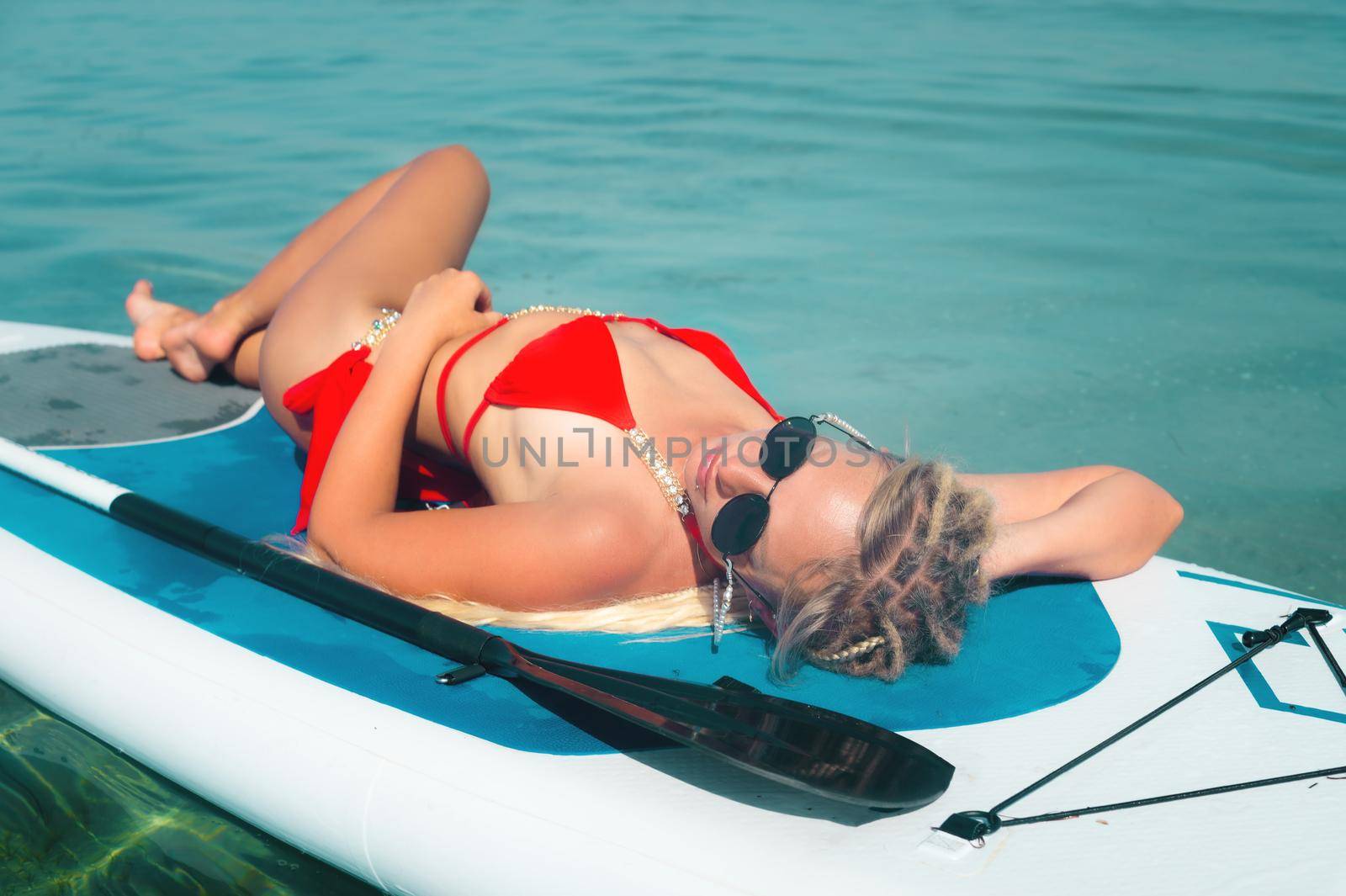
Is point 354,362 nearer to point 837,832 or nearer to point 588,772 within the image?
point 588,772

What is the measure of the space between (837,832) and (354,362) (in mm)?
1610

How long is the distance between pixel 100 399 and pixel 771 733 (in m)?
2.46

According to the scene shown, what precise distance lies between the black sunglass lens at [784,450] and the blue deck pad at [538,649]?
0.38 meters

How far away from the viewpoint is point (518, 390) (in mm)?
2318

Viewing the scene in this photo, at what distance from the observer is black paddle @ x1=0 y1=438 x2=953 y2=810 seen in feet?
5.39

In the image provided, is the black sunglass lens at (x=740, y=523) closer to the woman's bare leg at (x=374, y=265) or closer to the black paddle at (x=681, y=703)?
the black paddle at (x=681, y=703)

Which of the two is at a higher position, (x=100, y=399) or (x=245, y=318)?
(x=245, y=318)

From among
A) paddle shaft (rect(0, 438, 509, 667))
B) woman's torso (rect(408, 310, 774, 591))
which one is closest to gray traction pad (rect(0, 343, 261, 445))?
paddle shaft (rect(0, 438, 509, 667))

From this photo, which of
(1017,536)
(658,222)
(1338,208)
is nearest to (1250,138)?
(1338,208)

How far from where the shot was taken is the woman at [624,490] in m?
1.92

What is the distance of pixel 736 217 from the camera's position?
678 centimetres

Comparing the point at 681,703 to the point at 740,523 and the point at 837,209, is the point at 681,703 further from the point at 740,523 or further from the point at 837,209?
the point at 837,209

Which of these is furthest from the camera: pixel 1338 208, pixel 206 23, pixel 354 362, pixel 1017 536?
pixel 206 23

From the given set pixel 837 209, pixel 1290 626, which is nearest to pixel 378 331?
pixel 1290 626
